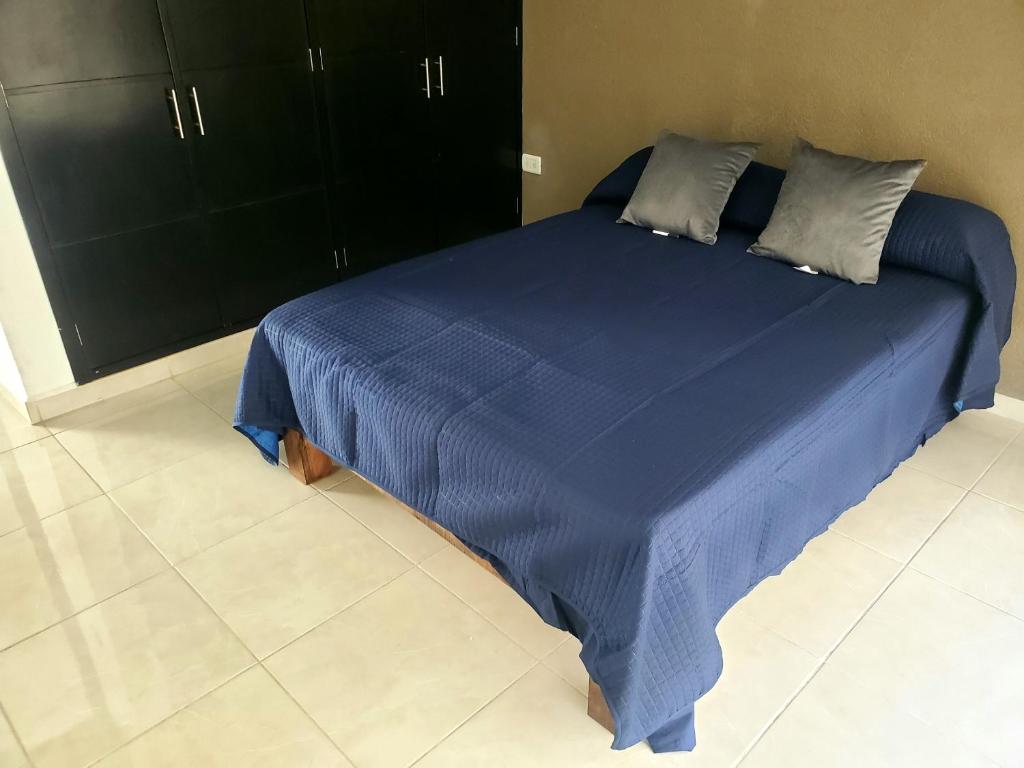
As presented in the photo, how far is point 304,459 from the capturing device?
2459mm

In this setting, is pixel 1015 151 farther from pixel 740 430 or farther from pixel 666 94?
pixel 740 430

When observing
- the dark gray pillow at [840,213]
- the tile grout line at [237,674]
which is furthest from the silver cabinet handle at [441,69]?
the tile grout line at [237,674]

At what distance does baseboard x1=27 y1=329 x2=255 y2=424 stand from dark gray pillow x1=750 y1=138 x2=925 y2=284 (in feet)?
7.03

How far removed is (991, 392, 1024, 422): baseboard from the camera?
2740 mm

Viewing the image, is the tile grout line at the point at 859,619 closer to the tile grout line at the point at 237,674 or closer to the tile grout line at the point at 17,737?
the tile grout line at the point at 237,674

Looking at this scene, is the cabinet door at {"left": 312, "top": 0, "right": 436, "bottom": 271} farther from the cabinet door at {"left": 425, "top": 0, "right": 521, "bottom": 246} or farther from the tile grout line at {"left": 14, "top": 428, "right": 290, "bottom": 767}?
the tile grout line at {"left": 14, "top": 428, "right": 290, "bottom": 767}

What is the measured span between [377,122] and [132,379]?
4.83 ft

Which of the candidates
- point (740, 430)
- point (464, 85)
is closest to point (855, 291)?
point (740, 430)

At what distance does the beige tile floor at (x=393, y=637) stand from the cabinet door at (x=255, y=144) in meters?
0.99

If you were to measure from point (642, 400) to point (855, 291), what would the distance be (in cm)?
101

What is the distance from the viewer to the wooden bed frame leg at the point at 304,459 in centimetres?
243

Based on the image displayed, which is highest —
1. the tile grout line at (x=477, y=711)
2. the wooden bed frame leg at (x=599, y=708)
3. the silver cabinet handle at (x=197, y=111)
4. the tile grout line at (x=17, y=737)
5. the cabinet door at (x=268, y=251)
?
the silver cabinet handle at (x=197, y=111)

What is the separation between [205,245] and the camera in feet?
9.95

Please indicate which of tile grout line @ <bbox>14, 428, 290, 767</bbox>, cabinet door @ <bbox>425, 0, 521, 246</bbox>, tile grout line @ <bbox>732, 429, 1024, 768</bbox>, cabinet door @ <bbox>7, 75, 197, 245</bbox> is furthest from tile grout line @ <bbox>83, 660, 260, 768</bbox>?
cabinet door @ <bbox>425, 0, 521, 246</bbox>
